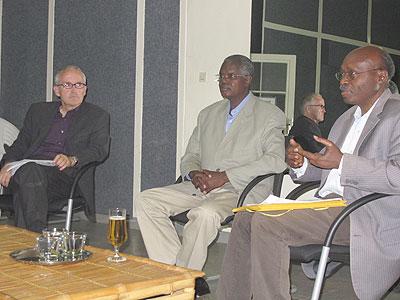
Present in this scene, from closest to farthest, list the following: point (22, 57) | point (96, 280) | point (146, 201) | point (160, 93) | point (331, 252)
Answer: point (96, 280), point (331, 252), point (146, 201), point (160, 93), point (22, 57)

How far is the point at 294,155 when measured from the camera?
2.73m

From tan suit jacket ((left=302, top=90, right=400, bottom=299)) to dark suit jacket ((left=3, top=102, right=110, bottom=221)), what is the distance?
1631 millimetres

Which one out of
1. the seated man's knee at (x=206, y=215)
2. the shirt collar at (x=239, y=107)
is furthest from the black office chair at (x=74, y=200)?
the shirt collar at (x=239, y=107)

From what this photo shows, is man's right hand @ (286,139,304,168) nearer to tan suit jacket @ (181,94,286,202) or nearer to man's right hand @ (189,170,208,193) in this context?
tan suit jacket @ (181,94,286,202)

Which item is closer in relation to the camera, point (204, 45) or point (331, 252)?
point (331, 252)

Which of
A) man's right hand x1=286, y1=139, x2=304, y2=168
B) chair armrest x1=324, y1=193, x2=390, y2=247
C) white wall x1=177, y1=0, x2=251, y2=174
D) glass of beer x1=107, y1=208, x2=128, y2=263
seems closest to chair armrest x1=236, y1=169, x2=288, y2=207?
man's right hand x1=286, y1=139, x2=304, y2=168

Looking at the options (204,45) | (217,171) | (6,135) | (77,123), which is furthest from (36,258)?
(204,45)

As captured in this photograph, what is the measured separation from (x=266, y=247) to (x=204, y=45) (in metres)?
2.68

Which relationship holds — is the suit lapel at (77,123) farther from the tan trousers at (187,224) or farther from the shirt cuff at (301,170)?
the shirt cuff at (301,170)

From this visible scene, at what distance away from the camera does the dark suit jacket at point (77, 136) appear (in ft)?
11.7

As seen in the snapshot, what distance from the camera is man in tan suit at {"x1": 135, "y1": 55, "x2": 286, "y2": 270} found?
9.76 ft

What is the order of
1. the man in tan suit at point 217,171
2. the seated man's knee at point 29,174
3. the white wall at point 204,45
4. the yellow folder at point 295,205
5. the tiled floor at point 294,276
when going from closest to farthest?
the yellow folder at point 295,205 < the man in tan suit at point 217,171 < the tiled floor at point 294,276 < the seated man's knee at point 29,174 < the white wall at point 204,45

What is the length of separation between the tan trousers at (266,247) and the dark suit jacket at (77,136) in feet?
3.85

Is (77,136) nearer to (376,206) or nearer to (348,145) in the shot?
(348,145)
